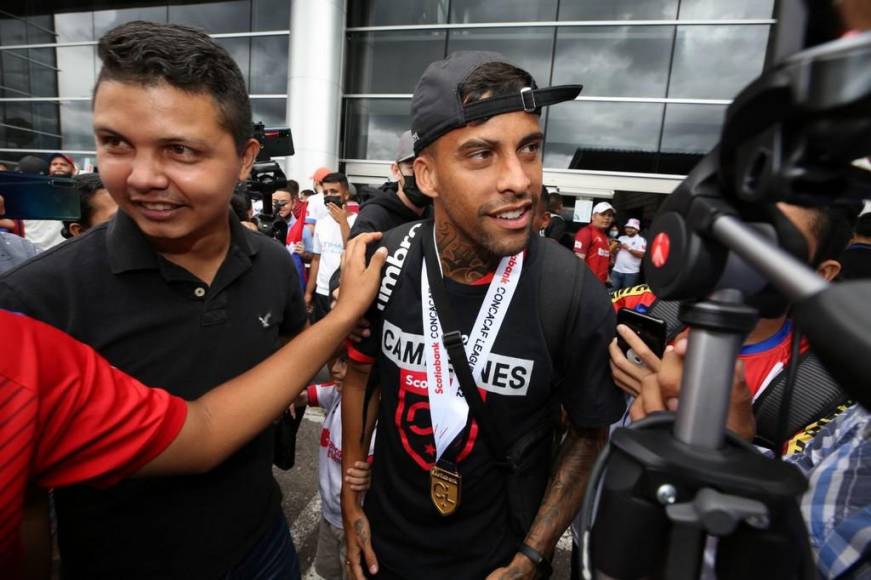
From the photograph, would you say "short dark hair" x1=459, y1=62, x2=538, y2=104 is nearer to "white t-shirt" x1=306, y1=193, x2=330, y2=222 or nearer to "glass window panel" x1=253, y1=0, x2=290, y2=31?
"white t-shirt" x1=306, y1=193, x2=330, y2=222

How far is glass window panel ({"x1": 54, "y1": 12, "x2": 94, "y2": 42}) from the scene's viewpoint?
54.3ft

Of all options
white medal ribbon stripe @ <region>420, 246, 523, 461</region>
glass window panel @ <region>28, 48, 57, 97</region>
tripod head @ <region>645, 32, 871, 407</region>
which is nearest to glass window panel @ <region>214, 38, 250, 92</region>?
glass window panel @ <region>28, 48, 57, 97</region>

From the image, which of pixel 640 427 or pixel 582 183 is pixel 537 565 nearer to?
pixel 640 427

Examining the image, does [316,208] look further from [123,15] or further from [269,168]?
[123,15]

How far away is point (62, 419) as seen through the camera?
2.79 ft

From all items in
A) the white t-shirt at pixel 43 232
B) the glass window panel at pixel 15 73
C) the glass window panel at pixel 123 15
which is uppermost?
the glass window panel at pixel 123 15

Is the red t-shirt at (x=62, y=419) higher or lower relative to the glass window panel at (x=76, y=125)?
lower

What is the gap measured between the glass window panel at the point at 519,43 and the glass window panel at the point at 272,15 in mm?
5297

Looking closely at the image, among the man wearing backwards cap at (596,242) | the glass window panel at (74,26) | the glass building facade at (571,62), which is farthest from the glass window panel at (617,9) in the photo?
the glass window panel at (74,26)

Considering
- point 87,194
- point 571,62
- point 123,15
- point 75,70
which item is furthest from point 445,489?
point 75,70

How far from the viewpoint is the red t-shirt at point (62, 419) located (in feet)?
2.44

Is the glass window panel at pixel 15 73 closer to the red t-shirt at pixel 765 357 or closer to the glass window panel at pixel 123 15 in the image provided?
the glass window panel at pixel 123 15

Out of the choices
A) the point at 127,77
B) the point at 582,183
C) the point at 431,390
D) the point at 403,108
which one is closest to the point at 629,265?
the point at 582,183

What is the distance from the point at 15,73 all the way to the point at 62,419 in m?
24.5
